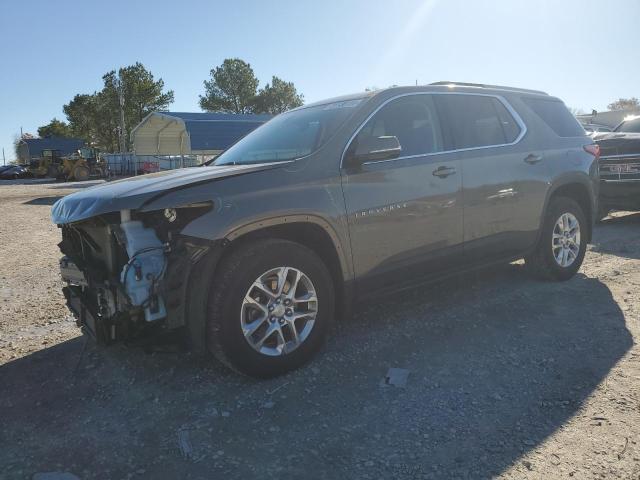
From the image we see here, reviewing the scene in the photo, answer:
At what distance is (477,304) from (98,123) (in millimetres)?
63579

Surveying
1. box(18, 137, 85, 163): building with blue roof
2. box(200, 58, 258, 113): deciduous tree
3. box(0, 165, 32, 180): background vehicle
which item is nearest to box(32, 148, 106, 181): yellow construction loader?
box(0, 165, 32, 180): background vehicle

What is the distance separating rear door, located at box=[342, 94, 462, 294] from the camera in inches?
143

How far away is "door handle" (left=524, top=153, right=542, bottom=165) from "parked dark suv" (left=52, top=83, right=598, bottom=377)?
15 millimetres

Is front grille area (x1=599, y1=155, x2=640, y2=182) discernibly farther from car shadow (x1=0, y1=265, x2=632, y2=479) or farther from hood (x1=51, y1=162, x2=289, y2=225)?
hood (x1=51, y1=162, x2=289, y2=225)

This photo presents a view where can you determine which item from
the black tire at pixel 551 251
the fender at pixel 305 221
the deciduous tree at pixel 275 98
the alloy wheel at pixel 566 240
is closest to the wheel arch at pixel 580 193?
the black tire at pixel 551 251

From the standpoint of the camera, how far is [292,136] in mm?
4027

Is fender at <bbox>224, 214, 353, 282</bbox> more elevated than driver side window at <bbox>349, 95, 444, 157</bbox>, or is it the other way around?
driver side window at <bbox>349, 95, 444, 157</bbox>

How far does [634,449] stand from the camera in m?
2.51

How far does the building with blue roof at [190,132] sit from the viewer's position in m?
31.3

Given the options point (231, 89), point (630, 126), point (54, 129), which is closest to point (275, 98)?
point (231, 89)

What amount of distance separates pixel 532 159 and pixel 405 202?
1.78 m

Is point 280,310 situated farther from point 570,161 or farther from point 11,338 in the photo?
point 570,161

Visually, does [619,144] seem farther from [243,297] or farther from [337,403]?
[243,297]

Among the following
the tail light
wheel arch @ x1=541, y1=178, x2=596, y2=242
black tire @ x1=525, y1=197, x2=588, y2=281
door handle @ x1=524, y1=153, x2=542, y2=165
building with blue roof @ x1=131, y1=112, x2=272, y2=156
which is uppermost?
building with blue roof @ x1=131, y1=112, x2=272, y2=156
